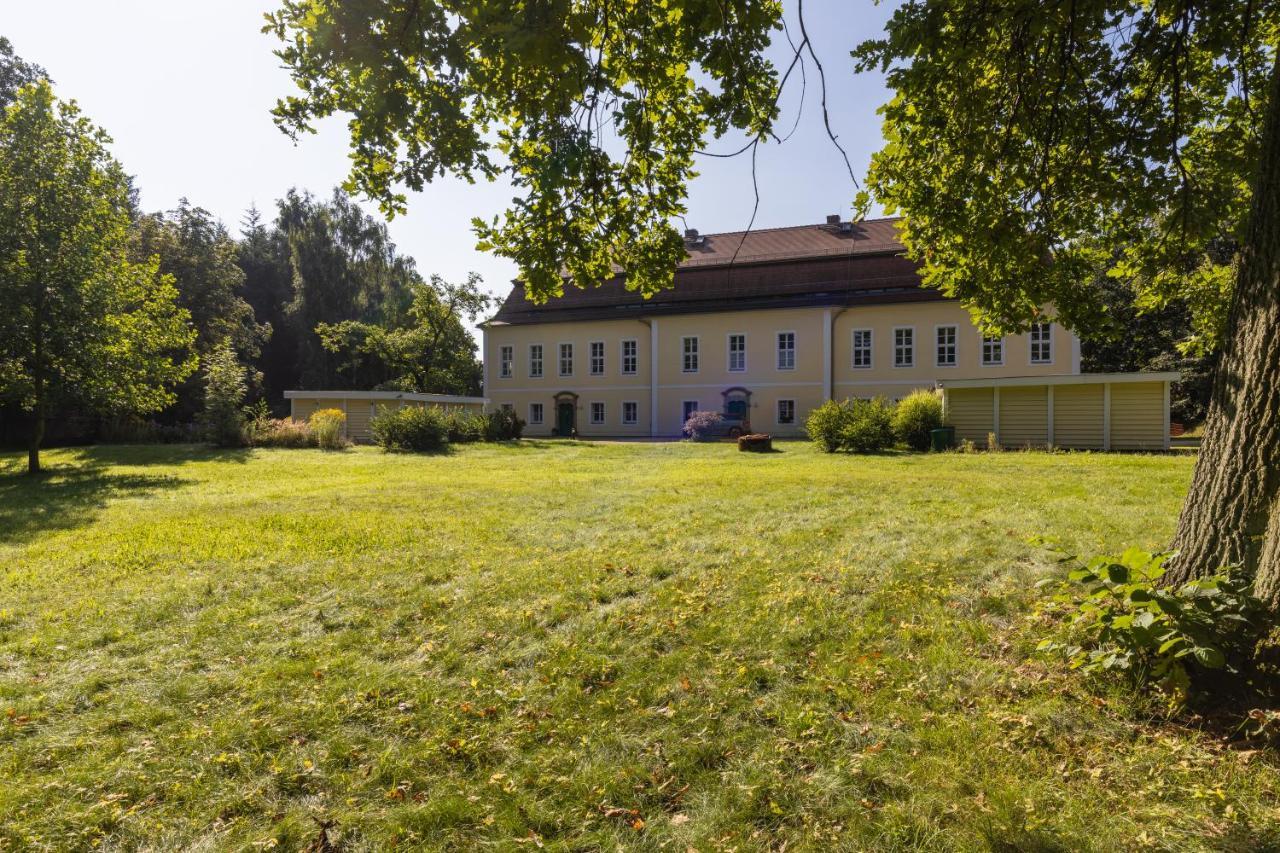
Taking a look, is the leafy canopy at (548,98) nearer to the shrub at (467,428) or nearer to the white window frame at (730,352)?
the shrub at (467,428)

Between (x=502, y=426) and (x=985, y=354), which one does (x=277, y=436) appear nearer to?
(x=502, y=426)

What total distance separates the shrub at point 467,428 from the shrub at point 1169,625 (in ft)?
77.6

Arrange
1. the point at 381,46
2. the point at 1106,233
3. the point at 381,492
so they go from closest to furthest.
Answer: the point at 381,46, the point at 1106,233, the point at 381,492

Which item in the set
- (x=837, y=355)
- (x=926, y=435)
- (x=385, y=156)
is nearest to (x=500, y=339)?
(x=837, y=355)

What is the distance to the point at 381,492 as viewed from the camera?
11.0 m

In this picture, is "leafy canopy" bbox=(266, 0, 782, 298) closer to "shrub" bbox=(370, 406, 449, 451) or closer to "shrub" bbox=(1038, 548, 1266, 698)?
"shrub" bbox=(1038, 548, 1266, 698)

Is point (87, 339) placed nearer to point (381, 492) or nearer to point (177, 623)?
point (381, 492)

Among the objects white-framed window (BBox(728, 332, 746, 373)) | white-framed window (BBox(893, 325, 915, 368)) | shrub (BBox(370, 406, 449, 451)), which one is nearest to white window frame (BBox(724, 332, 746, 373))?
white-framed window (BBox(728, 332, 746, 373))

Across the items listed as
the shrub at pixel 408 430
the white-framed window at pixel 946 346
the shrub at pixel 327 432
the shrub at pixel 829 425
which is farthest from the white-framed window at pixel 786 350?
the shrub at pixel 327 432

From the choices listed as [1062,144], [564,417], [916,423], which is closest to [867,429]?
[916,423]

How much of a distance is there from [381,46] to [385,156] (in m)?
0.87

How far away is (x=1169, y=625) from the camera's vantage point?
9.75 ft

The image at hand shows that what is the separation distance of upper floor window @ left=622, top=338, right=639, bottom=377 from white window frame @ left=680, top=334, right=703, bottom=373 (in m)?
2.85

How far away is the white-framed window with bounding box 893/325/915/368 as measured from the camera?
29.1 m
